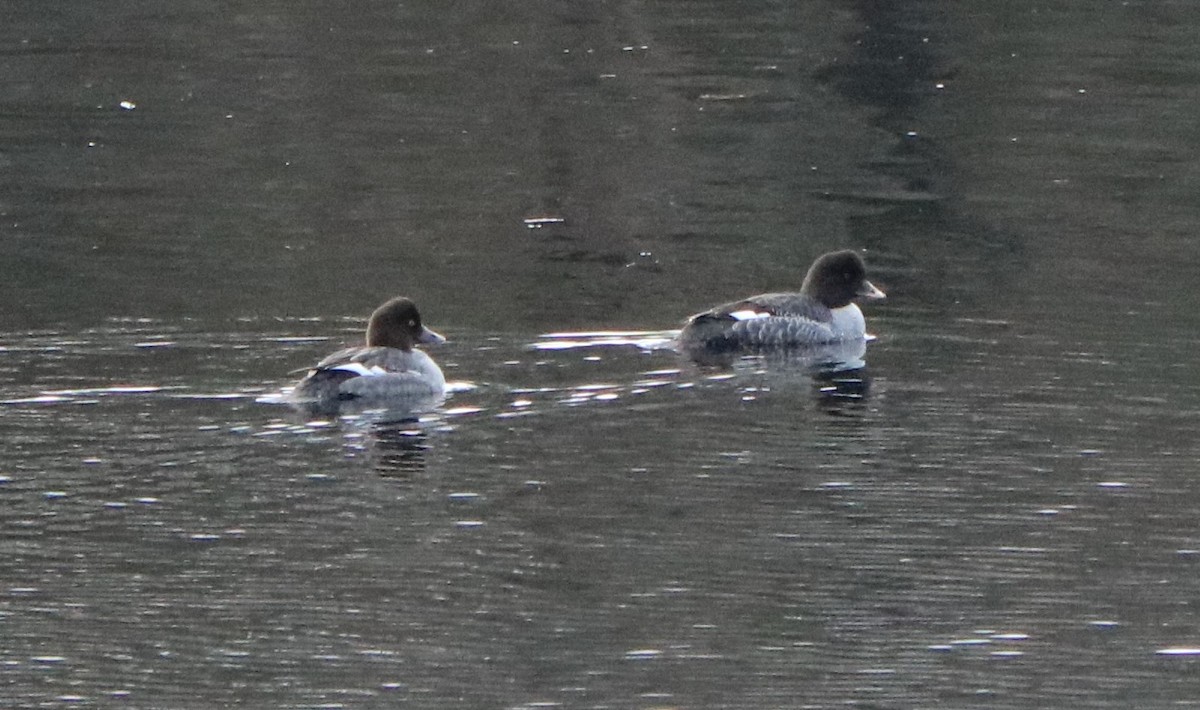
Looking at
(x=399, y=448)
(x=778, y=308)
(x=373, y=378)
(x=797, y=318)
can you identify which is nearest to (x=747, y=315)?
(x=778, y=308)

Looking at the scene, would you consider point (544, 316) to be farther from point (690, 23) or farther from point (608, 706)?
point (690, 23)

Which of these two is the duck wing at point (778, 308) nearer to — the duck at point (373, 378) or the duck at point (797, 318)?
the duck at point (797, 318)

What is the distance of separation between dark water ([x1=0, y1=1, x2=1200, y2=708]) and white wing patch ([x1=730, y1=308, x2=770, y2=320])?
0.69 metres

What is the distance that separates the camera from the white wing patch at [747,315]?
1670 centimetres

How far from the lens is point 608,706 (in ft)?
32.1

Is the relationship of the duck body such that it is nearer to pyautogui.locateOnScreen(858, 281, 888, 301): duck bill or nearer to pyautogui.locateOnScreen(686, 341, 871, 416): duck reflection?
pyautogui.locateOnScreen(686, 341, 871, 416): duck reflection

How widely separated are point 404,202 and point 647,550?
36.8 feet

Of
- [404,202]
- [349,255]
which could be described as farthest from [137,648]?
[404,202]

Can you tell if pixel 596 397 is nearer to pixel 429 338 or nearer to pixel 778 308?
pixel 429 338

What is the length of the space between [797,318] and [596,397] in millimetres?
2943

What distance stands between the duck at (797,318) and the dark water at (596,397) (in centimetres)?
38

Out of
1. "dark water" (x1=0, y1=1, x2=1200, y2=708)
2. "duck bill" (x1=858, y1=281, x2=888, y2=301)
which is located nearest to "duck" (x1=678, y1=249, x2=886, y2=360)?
"duck bill" (x1=858, y1=281, x2=888, y2=301)

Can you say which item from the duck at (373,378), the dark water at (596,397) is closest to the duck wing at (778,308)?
the dark water at (596,397)

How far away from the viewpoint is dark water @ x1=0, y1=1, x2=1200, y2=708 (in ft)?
34.5
